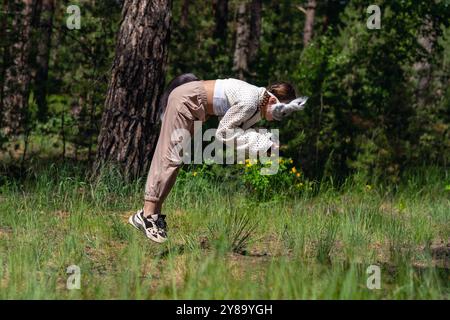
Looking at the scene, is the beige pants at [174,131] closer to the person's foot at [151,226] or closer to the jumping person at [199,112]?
the jumping person at [199,112]

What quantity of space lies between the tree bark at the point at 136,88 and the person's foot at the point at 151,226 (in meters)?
2.76

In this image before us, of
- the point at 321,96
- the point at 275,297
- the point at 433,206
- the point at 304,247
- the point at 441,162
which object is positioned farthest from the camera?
the point at 441,162

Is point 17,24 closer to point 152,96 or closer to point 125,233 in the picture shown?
point 152,96

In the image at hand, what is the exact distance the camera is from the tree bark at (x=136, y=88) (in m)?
9.20

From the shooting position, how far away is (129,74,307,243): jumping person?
6.07m

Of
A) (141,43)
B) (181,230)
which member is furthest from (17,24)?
(181,230)

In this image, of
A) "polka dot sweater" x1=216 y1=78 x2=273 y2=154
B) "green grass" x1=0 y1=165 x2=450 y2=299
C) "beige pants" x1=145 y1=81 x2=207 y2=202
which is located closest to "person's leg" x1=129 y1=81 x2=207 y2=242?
"beige pants" x1=145 y1=81 x2=207 y2=202

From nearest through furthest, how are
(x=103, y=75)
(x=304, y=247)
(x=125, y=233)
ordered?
(x=304, y=247) → (x=125, y=233) → (x=103, y=75)

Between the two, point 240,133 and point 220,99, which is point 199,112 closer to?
point 220,99

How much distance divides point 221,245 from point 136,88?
452 cm

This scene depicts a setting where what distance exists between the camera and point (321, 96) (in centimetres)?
1206

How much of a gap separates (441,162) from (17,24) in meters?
6.63

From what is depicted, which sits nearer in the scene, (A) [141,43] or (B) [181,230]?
(B) [181,230]
